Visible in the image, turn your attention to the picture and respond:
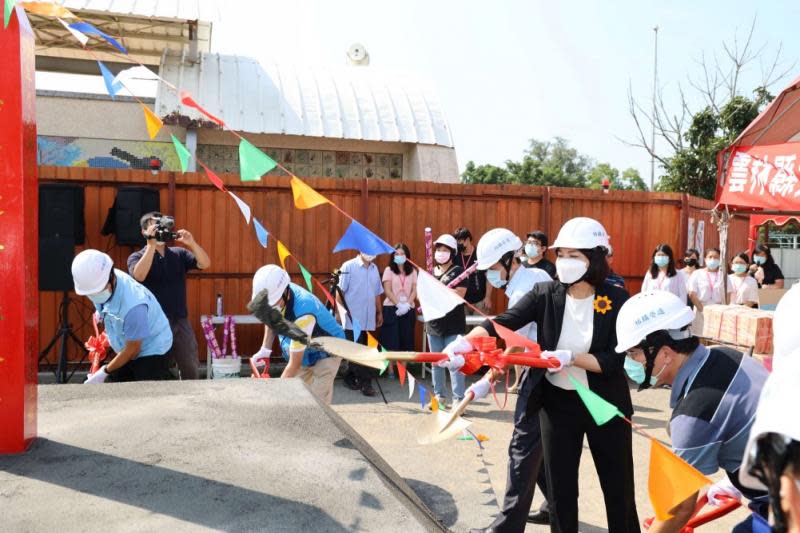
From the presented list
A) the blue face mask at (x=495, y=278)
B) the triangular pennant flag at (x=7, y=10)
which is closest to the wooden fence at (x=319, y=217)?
the blue face mask at (x=495, y=278)

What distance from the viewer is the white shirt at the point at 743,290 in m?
8.40

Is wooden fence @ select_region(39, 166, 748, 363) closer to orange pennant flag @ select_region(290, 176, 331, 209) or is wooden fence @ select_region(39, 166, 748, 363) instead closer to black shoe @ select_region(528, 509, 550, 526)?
orange pennant flag @ select_region(290, 176, 331, 209)

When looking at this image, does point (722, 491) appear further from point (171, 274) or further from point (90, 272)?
point (171, 274)

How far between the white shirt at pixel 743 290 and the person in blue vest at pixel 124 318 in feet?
22.9

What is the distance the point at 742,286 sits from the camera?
8484 millimetres

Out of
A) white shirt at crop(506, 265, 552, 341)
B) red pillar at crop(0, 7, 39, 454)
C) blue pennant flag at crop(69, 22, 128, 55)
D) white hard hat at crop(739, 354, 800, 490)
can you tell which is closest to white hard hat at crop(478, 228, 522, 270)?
white shirt at crop(506, 265, 552, 341)

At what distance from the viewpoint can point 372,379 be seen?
789cm

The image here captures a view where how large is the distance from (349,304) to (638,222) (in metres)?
4.79

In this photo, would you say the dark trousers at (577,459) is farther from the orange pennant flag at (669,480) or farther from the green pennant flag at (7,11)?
the green pennant flag at (7,11)

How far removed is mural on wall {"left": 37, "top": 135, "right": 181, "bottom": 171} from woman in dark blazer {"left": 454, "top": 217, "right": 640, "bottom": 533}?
11.3 metres

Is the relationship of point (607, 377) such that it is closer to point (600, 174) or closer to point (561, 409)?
point (561, 409)

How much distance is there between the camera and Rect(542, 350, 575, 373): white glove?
3.05 metres

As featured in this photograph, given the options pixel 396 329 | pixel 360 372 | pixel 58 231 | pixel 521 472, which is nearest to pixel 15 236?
pixel 521 472

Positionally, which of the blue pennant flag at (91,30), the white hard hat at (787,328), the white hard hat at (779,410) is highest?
the blue pennant flag at (91,30)
